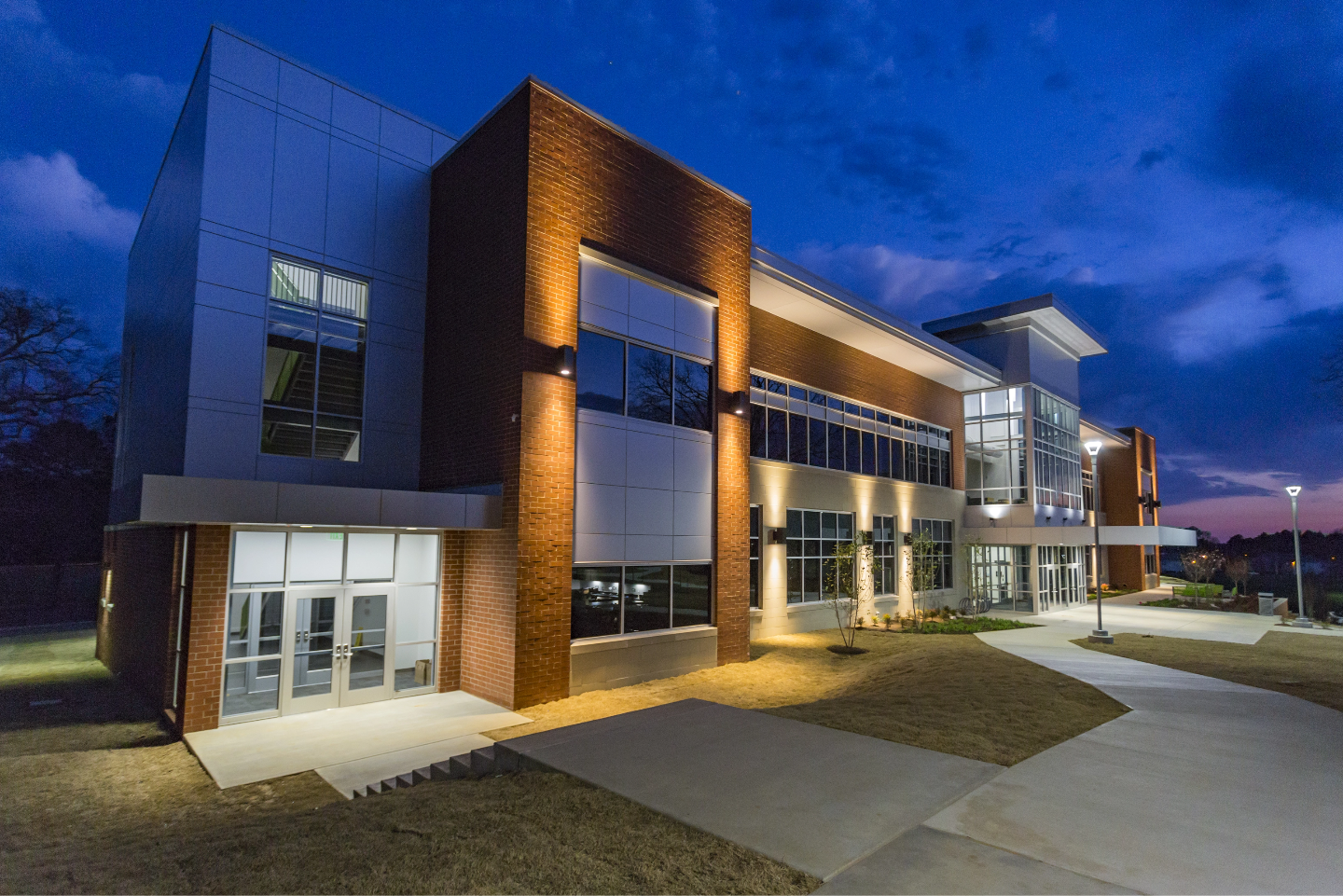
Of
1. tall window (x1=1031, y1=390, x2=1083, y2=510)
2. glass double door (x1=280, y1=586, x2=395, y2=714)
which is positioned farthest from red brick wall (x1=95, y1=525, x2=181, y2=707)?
tall window (x1=1031, y1=390, x2=1083, y2=510)

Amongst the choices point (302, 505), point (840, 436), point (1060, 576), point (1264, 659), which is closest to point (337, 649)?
point (302, 505)

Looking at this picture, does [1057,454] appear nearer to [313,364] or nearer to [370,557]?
[370,557]

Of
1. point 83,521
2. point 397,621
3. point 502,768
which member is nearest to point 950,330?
point 397,621

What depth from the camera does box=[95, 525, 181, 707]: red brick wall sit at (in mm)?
11086

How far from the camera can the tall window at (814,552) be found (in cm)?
1969

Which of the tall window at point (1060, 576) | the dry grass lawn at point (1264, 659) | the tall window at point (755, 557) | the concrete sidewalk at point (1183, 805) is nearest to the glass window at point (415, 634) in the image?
the tall window at point (755, 557)

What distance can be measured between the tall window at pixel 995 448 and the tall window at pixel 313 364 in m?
23.2

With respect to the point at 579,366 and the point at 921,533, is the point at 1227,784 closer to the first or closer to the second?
the point at 579,366

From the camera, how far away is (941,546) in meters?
26.2

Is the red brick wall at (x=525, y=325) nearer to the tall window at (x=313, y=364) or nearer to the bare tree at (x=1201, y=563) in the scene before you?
the tall window at (x=313, y=364)

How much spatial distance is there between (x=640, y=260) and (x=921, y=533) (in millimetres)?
14903

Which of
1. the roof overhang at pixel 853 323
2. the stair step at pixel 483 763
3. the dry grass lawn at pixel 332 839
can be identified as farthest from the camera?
the roof overhang at pixel 853 323

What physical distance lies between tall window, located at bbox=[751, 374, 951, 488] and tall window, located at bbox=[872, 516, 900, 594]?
1.62 metres

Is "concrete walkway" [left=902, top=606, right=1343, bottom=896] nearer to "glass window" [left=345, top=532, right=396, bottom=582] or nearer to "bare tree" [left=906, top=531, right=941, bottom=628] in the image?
"glass window" [left=345, top=532, right=396, bottom=582]
